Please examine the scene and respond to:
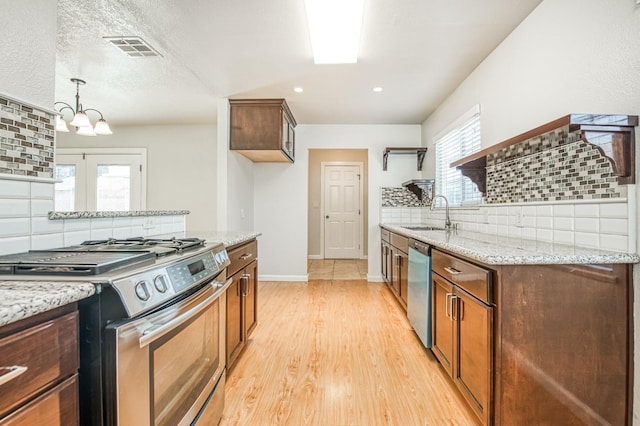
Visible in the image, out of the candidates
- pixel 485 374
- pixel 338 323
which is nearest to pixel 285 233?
pixel 338 323

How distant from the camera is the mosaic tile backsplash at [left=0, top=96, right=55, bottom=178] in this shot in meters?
1.21

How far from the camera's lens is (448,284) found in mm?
1859

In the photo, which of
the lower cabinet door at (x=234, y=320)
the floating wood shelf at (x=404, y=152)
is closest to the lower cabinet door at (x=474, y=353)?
the lower cabinet door at (x=234, y=320)

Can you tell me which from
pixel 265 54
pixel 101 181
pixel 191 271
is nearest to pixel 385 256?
pixel 265 54

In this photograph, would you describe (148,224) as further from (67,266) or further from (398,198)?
(398,198)

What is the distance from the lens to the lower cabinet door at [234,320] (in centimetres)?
192

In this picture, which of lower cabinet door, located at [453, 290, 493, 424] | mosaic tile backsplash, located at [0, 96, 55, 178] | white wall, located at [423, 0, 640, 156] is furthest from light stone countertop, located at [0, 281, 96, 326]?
white wall, located at [423, 0, 640, 156]

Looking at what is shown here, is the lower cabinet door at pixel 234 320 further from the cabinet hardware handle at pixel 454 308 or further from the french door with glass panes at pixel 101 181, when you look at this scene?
the french door with glass panes at pixel 101 181

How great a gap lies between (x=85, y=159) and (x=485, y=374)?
5920mm

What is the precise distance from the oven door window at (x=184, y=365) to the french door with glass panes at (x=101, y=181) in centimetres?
425

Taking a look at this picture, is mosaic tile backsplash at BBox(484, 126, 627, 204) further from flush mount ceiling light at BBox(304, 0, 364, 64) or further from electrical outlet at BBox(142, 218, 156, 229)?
electrical outlet at BBox(142, 218, 156, 229)

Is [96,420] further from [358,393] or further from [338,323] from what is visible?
[338,323]

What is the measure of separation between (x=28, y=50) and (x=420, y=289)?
260cm

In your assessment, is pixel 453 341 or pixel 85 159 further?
pixel 85 159
